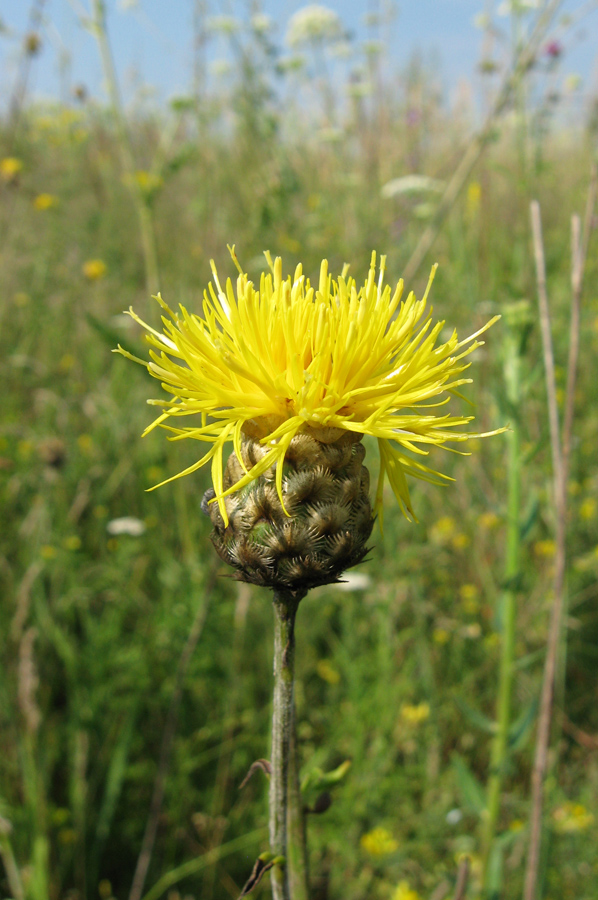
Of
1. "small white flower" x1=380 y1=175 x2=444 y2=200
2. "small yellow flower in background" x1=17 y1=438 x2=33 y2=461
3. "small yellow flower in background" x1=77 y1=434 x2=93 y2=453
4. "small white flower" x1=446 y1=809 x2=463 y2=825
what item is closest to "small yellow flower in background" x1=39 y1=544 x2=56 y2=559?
"small yellow flower in background" x1=17 y1=438 x2=33 y2=461

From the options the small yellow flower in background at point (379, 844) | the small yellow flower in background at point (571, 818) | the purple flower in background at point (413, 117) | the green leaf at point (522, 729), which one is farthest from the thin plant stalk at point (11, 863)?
the purple flower in background at point (413, 117)

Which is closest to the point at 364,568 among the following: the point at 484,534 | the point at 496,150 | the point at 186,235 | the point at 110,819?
the point at 484,534

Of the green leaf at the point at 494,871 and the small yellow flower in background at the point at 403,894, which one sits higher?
the green leaf at the point at 494,871

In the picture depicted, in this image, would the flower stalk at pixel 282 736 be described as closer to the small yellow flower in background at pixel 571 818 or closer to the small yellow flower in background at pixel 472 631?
the small yellow flower in background at pixel 571 818

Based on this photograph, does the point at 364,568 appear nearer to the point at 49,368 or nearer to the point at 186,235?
the point at 49,368

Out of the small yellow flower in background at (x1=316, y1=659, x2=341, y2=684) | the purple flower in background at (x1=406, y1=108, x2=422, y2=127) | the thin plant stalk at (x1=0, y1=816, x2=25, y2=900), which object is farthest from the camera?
the purple flower in background at (x1=406, y1=108, x2=422, y2=127)

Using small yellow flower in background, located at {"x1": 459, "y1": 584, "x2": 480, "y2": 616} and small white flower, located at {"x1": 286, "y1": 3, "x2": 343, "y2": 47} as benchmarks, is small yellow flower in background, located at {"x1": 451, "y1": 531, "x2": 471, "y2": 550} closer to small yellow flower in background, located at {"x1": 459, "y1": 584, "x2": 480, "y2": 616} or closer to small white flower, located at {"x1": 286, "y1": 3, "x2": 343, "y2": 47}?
small yellow flower in background, located at {"x1": 459, "y1": 584, "x2": 480, "y2": 616}

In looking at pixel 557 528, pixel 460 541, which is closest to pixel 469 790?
pixel 557 528
